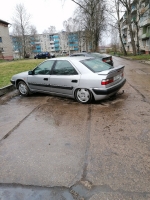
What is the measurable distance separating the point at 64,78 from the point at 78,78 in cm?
55

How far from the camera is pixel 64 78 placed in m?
5.31

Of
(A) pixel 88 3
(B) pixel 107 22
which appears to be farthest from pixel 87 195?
(B) pixel 107 22

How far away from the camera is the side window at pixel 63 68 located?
5230 millimetres

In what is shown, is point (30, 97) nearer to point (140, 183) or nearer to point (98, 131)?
point (98, 131)

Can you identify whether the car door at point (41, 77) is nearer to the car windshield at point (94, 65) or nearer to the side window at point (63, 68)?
the side window at point (63, 68)

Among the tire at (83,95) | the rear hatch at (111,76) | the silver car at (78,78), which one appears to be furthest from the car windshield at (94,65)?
the tire at (83,95)

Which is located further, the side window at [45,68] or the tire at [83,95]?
the side window at [45,68]

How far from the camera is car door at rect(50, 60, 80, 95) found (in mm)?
5130

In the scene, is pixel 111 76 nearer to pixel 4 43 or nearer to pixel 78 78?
pixel 78 78

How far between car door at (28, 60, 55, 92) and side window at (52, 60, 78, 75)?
0.28 m

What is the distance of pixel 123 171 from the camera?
2324mm

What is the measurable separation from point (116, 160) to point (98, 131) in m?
0.99

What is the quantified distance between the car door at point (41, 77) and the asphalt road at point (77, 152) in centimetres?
125

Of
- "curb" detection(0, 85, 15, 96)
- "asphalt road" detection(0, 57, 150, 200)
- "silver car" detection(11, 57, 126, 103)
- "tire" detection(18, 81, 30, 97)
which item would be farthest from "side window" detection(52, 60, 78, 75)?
"curb" detection(0, 85, 15, 96)
